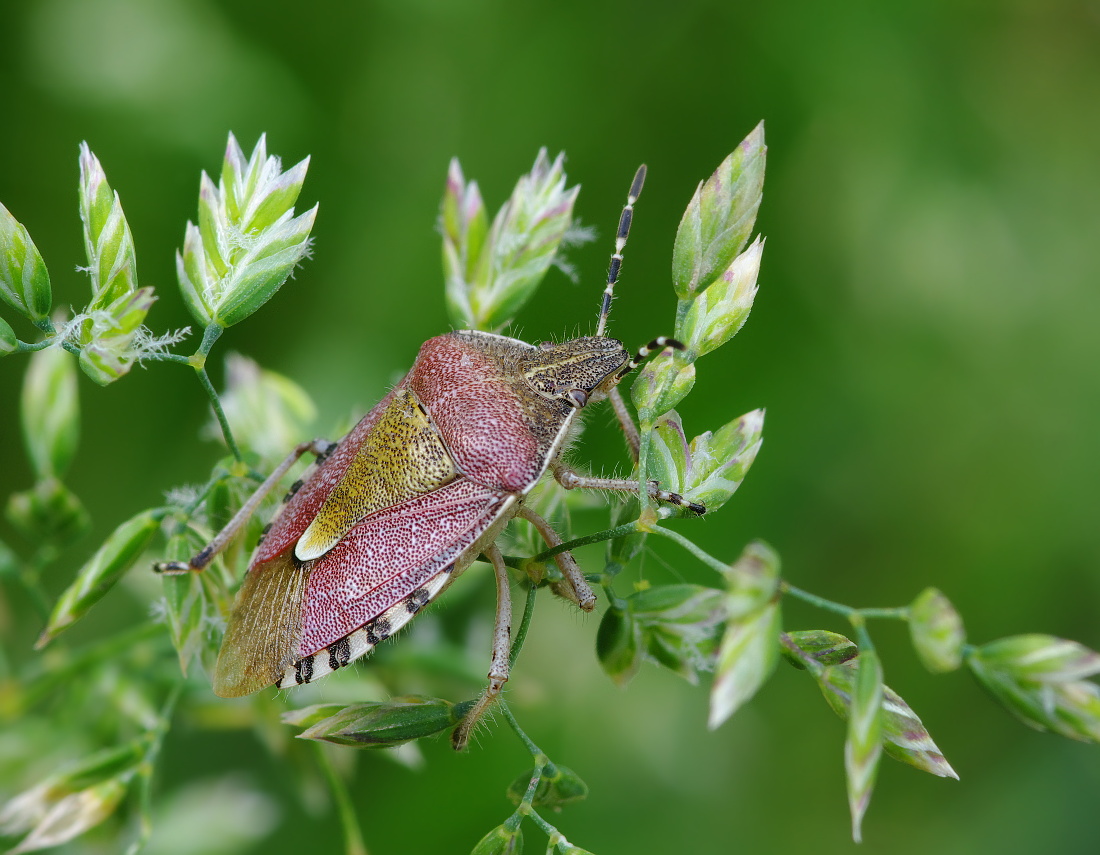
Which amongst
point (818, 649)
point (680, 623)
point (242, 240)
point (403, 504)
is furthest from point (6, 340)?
point (818, 649)

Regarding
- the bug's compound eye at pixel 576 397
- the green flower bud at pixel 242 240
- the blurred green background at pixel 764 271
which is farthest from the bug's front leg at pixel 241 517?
the blurred green background at pixel 764 271

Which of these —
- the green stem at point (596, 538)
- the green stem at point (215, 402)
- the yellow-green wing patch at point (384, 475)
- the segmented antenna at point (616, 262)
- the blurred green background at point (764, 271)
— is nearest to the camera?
the green stem at point (596, 538)

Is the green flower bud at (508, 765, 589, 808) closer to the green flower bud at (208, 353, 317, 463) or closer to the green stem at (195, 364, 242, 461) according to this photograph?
the green stem at (195, 364, 242, 461)

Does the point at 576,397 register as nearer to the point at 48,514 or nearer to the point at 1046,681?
the point at 1046,681

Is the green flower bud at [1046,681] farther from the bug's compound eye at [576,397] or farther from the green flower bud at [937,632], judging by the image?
the bug's compound eye at [576,397]

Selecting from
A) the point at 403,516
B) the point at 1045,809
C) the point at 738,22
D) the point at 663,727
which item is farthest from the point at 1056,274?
the point at 403,516

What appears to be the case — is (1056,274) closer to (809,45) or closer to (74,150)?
(809,45)
